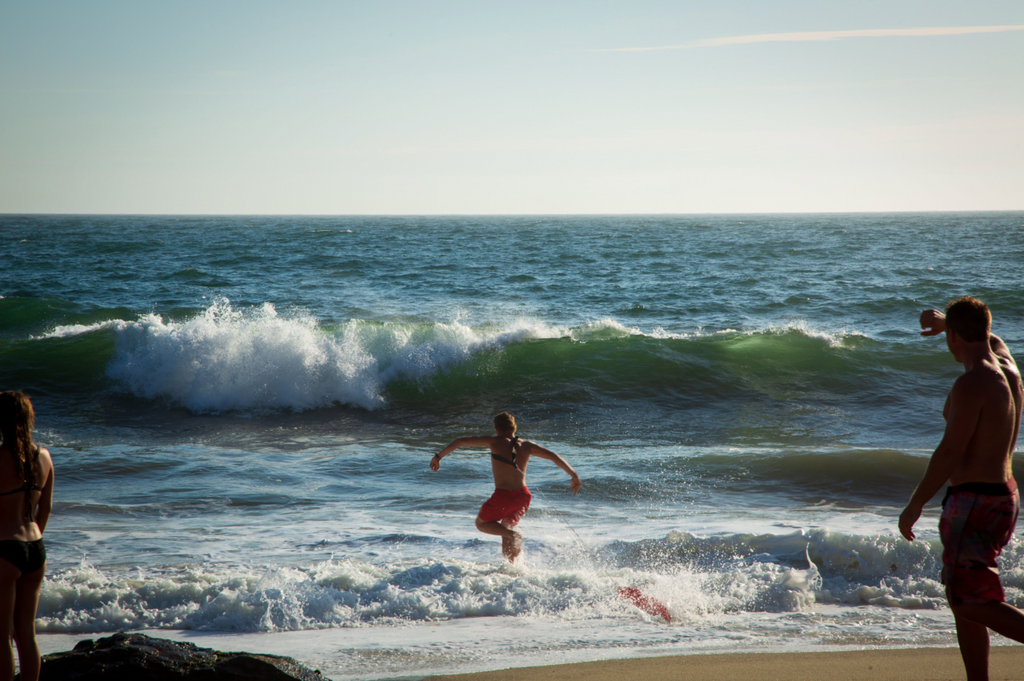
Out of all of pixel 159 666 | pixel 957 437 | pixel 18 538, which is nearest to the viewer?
pixel 957 437

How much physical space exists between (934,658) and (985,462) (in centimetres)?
164

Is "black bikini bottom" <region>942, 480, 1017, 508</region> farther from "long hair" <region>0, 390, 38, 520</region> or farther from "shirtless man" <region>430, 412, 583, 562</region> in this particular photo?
"long hair" <region>0, 390, 38, 520</region>

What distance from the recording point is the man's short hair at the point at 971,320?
3.09 m

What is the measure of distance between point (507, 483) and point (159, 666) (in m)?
3.03

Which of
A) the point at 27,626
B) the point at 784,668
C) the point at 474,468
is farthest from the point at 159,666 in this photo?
the point at 474,468

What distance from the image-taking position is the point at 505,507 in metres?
5.75

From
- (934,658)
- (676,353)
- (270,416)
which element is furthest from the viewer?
(676,353)

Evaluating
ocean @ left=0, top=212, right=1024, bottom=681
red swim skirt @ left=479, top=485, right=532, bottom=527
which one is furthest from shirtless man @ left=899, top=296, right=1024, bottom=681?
red swim skirt @ left=479, top=485, right=532, bottom=527

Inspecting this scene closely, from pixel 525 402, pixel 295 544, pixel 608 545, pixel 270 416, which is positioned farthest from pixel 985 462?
pixel 270 416

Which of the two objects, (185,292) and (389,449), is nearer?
(389,449)

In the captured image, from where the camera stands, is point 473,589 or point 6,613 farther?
point 473,589

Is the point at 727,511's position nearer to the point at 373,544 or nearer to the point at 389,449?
the point at 373,544

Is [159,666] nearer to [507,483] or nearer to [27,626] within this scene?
[27,626]

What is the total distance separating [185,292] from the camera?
2278cm
